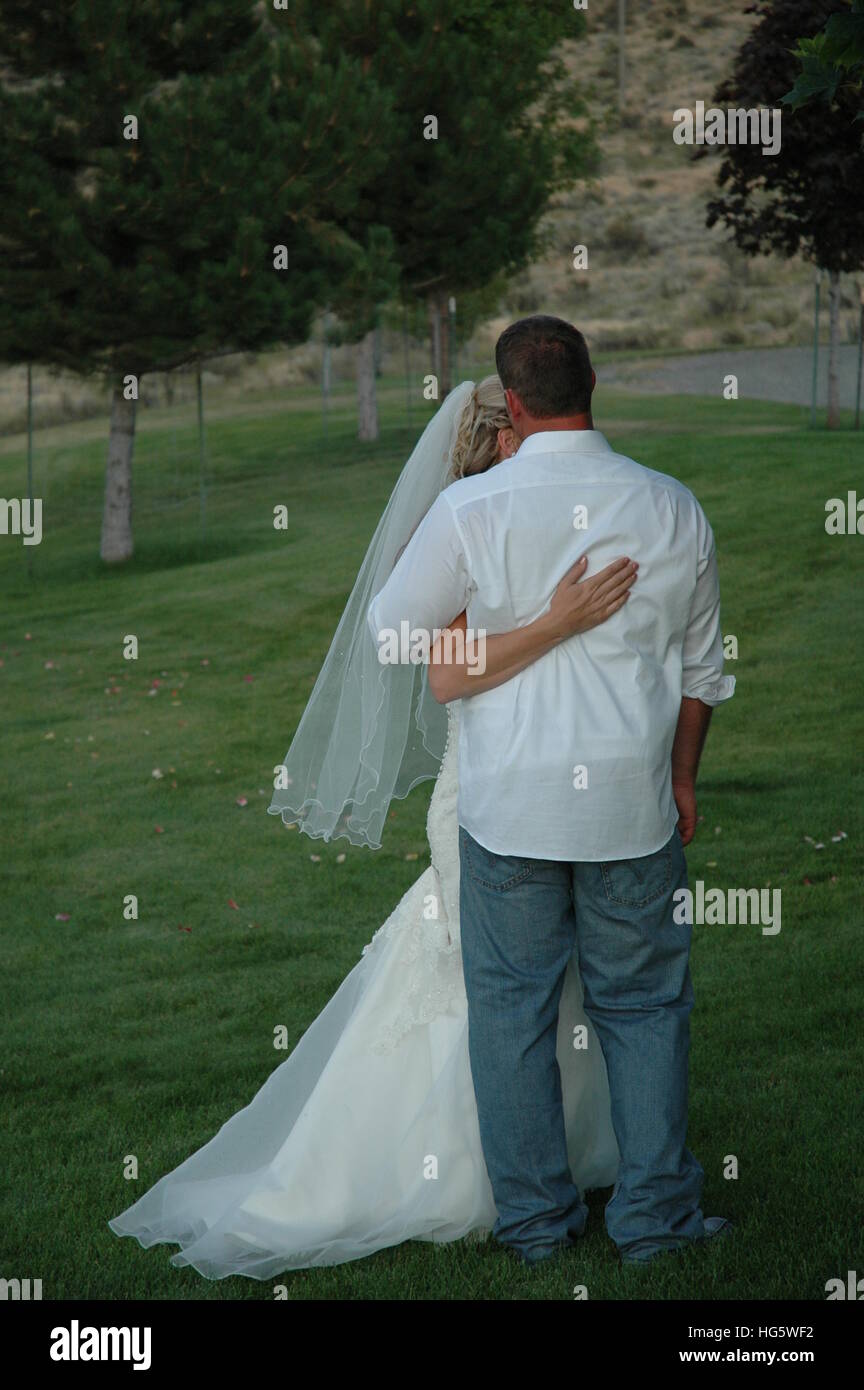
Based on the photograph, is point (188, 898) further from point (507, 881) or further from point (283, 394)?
point (283, 394)

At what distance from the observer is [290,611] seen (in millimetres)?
14195

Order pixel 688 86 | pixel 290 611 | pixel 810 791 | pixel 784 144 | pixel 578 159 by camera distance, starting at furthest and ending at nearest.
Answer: pixel 688 86
pixel 578 159
pixel 290 611
pixel 784 144
pixel 810 791

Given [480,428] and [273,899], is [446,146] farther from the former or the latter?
[480,428]

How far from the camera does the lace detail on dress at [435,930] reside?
3.39 meters

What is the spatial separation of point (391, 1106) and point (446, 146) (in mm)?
20645

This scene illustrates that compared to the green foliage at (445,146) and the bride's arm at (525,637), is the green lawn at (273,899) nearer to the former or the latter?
the bride's arm at (525,637)

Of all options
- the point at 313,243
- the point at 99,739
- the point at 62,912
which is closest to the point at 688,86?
the point at 313,243

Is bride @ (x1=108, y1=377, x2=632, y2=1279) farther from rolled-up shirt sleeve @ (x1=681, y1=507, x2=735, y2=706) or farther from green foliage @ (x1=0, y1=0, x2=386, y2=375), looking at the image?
green foliage @ (x1=0, y1=0, x2=386, y2=375)

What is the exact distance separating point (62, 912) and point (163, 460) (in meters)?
21.7

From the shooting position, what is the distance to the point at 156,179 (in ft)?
55.5

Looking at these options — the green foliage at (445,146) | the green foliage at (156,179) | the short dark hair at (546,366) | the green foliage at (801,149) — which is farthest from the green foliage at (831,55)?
the green foliage at (445,146)

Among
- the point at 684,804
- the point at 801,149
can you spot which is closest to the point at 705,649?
the point at 684,804

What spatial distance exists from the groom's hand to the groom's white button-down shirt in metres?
0.24

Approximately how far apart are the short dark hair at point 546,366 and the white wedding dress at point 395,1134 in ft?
2.48
